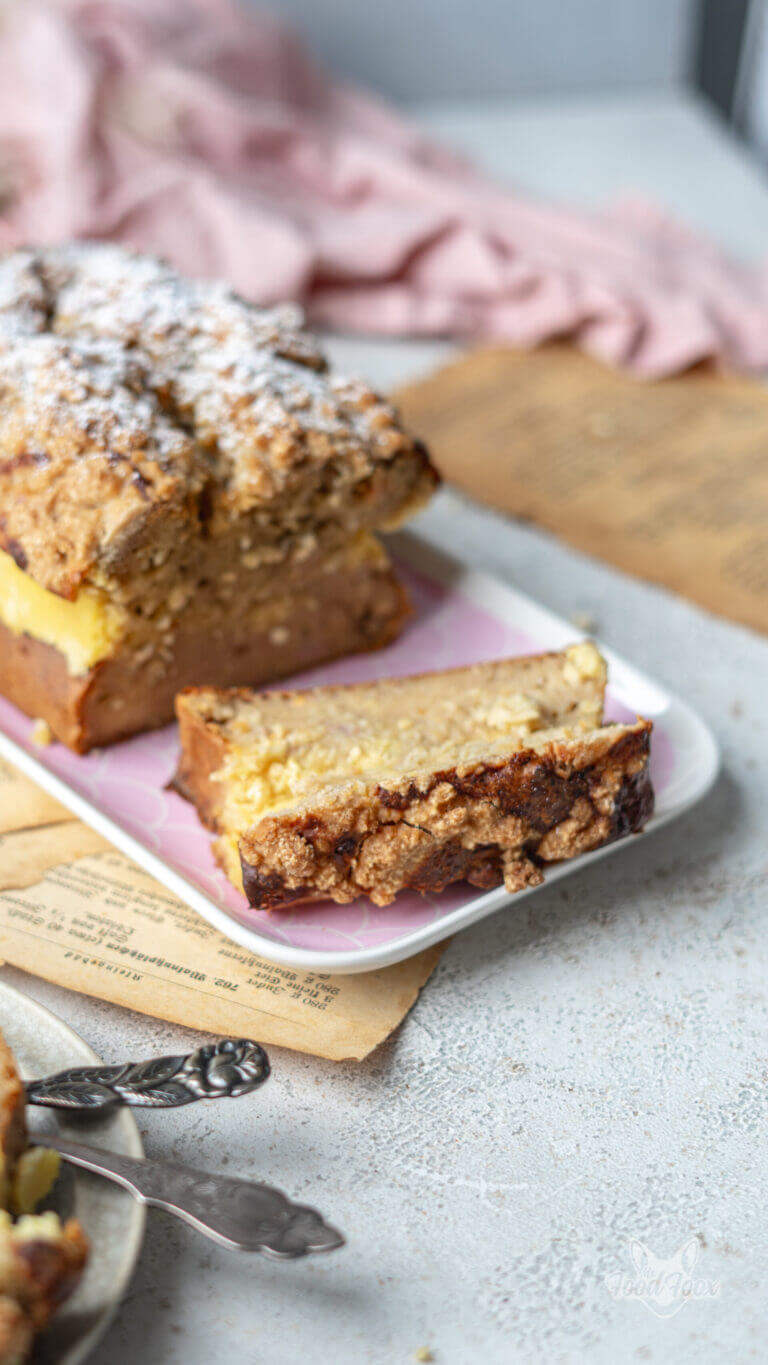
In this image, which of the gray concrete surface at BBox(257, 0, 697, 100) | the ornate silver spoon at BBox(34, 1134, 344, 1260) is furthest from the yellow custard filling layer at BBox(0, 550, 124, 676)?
the gray concrete surface at BBox(257, 0, 697, 100)

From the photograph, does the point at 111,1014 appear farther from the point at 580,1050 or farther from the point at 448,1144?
the point at 580,1050

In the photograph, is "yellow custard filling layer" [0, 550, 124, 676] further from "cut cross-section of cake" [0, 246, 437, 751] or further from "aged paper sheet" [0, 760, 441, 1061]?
"aged paper sheet" [0, 760, 441, 1061]

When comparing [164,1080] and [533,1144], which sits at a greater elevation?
[164,1080]

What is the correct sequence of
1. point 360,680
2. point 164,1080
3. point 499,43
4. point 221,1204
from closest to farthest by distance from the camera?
1. point 221,1204
2. point 164,1080
3. point 360,680
4. point 499,43

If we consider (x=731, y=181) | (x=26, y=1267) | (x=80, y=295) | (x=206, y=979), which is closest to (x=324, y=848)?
(x=206, y=979)

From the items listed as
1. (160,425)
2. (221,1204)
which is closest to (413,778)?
(221,1204)

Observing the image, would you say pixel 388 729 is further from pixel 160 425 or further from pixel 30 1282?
pixel 30 1282
